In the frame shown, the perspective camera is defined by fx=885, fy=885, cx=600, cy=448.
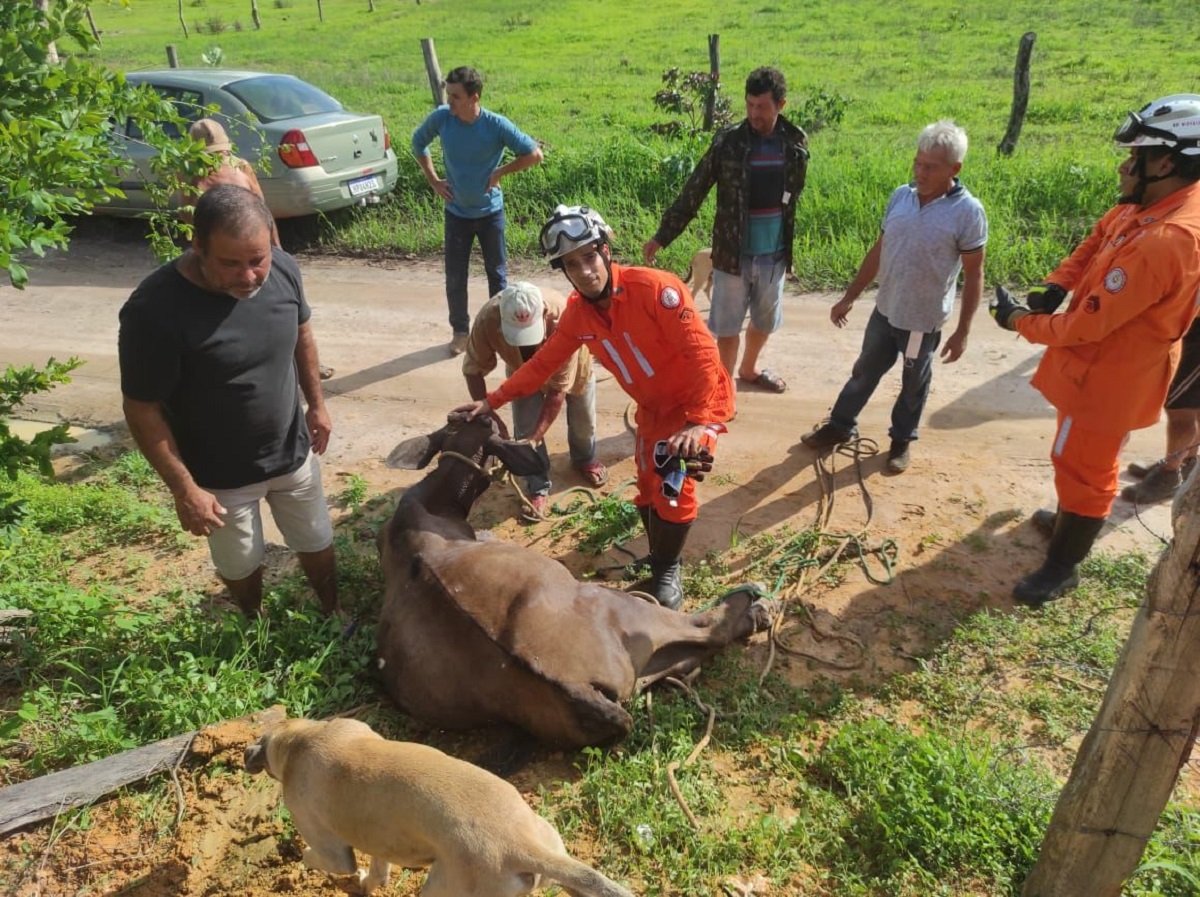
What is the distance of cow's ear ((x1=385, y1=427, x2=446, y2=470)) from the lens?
4512 millimetres

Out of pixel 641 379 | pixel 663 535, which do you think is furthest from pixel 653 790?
pixel 641 379

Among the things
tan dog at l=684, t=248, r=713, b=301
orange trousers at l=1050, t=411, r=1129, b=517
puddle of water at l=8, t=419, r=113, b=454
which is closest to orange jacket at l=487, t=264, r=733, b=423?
orange trousers at l=1050, t=411, r=1129, b=517

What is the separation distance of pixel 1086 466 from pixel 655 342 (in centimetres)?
206

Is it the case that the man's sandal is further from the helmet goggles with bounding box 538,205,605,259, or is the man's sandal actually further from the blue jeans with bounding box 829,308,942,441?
the helmet goggles with bounding box 538,205,605,259

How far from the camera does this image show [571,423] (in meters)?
5.64

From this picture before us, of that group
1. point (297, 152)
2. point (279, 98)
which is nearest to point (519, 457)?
point (297, 152)

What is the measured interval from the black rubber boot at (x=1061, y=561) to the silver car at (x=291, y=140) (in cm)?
793

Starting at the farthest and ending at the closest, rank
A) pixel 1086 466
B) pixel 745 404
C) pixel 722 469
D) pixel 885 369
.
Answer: pixel 745 404, pixel 722 469, pixel 885 369, pixel 1086 466

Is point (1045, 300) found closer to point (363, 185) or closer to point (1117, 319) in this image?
point (1117, 319)

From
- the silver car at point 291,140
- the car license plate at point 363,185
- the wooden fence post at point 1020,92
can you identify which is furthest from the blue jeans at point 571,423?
the wooden fence post at point 1020,92

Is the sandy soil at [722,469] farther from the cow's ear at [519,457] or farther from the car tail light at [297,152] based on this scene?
the car tail light at [297,152]

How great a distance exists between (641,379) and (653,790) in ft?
5.95

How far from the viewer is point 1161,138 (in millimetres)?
3553

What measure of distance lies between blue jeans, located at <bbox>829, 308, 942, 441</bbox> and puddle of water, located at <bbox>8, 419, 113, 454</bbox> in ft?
17.1
